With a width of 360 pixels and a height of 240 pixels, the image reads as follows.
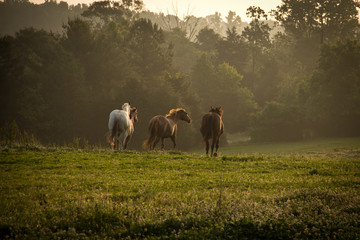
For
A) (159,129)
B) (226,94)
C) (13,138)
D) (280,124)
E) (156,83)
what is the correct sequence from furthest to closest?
(226,94) → (156,83) → (280,124) → (159,129) → (13,138)

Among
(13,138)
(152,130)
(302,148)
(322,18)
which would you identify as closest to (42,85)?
(13,138)

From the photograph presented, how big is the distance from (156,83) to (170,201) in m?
52.1

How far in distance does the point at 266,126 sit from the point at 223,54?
32.1 m

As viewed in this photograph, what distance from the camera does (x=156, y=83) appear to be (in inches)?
2356

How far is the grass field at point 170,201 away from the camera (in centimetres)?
657

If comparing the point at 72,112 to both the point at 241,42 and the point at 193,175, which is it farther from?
the point at 241,42

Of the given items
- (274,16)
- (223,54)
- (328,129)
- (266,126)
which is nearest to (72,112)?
(266,126)

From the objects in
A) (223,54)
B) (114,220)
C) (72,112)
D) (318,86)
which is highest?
(223,54)

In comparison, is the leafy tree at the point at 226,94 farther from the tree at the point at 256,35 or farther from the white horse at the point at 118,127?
the white horse at the point at 118,127

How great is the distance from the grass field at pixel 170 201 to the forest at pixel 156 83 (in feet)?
111

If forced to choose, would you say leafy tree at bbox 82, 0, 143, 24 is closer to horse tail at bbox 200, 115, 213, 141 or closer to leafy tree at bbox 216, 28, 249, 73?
leafy tree at bbox 216, 28, 249, 73

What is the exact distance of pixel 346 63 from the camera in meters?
53.1

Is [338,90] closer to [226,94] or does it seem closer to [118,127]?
[226,94]

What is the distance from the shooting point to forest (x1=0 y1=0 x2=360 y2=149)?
48.3 meters
